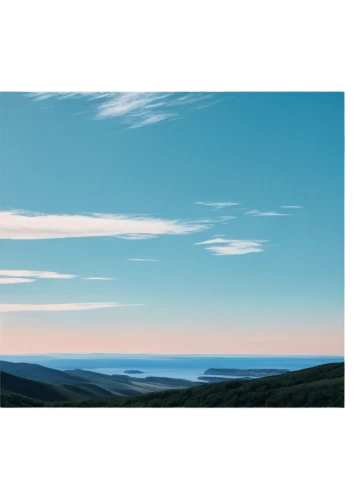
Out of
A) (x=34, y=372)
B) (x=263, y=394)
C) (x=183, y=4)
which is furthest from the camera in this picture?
(x=263, y=394)

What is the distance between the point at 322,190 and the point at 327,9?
12.6ft

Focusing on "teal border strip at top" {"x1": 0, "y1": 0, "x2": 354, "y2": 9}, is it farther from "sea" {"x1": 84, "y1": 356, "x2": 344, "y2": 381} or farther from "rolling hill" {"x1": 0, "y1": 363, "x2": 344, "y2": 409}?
"rolling hill" {"x1": 0, "y1": 363, "x2": 344, "y2": 409}

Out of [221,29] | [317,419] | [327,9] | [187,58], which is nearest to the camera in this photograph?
[327,9]

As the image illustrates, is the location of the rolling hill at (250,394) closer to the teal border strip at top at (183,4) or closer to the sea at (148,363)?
the sea at (148,363)

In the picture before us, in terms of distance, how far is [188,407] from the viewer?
9.04 metres

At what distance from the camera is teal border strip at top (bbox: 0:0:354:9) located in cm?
489

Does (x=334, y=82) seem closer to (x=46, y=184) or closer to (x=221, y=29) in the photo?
(x=221, y=29)

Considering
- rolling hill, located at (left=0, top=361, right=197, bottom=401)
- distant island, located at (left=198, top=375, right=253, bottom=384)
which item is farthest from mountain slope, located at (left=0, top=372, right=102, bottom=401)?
distant island, located at (left=198, top=375, right=253, bottom=384)

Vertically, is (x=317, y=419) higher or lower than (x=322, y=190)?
lower

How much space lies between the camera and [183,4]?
5082 millimetres

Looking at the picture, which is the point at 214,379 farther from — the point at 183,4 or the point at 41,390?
the point at 183,4

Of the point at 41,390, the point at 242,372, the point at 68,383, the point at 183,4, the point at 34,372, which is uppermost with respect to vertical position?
the point at 183,4

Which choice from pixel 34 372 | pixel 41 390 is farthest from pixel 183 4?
pixel 41 390

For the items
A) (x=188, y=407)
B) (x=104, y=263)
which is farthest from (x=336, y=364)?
(x=104, y=263)
